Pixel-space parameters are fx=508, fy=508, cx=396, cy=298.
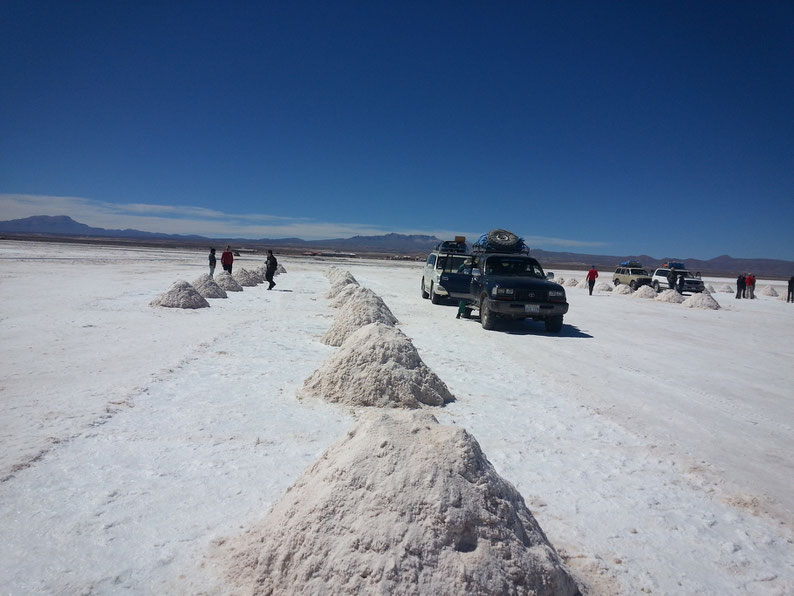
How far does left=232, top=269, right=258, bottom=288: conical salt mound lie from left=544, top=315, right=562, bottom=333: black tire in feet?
45.8

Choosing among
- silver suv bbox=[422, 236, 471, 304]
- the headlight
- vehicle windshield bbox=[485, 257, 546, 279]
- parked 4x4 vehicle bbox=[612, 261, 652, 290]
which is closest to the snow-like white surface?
the headlight

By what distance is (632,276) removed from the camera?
35.3 m

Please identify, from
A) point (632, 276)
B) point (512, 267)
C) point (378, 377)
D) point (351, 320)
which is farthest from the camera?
point (632, 276)

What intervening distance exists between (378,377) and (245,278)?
1753cm

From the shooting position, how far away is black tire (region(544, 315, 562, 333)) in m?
12.8

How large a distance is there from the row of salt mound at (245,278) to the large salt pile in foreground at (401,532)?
785 inches

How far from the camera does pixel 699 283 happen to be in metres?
33.3

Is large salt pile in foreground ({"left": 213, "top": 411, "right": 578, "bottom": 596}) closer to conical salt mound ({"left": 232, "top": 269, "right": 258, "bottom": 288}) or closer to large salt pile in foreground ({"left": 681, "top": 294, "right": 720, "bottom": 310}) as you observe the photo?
conical salt mound ({"left": 232, "top": 269, "right": 258, "bottom": 288})

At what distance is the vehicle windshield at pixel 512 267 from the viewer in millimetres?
14211

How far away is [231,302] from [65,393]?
10203mm

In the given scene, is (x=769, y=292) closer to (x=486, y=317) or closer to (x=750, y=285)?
(x=750, y=285)

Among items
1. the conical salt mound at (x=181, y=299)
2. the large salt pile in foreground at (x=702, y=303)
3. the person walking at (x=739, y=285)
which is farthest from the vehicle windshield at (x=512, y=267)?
the person walking at (x=739, y=285)

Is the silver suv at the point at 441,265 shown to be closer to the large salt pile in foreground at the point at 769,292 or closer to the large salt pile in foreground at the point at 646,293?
the large salt pile in foreground at the point at 646,293

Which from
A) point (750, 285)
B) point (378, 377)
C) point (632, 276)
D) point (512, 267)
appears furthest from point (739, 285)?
point (378, 377)
